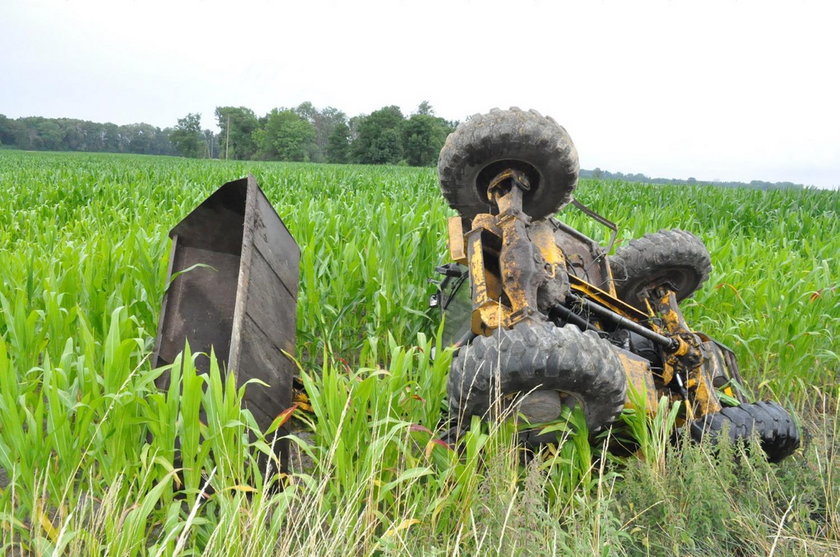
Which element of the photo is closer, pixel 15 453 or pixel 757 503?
pixel 15 453

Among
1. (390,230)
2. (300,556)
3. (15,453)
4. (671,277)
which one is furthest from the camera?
(390,230)

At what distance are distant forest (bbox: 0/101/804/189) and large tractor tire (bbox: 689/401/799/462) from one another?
64905 mm

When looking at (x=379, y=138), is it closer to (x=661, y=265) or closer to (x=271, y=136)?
(x=271, y=136)

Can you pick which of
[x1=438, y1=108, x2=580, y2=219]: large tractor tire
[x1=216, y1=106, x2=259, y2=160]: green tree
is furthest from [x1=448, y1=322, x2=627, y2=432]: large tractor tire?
[x1=216, y1=106, x2=259, y2=160]: green tree

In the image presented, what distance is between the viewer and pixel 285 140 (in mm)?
90750

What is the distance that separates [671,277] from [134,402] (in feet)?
10.5

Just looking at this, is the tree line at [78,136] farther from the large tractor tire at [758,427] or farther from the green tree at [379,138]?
the large tractor tire at [758,427]

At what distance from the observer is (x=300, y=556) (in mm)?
1656

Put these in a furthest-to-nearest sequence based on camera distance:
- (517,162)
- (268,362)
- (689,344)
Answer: (517,162) < (689,344) < (268,362)

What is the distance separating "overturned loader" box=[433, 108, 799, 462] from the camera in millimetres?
2109

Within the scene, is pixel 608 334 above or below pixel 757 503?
above

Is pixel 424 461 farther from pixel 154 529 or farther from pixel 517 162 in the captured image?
pixel 517 162

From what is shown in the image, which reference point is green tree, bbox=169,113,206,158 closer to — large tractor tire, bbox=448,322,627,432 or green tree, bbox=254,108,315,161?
green tree, bbox=254,108,315,161

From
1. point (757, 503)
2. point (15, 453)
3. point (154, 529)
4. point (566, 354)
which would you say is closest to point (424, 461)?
point (566, 354)
